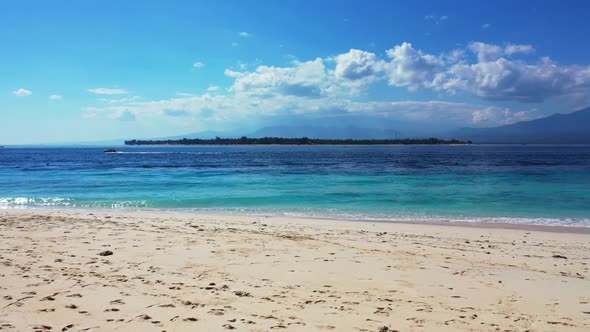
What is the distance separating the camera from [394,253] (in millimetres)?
8398

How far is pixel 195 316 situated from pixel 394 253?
16.5 feet

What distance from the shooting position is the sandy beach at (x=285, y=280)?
15.6ft

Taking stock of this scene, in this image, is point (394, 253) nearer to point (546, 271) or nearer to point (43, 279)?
point (546, 271)

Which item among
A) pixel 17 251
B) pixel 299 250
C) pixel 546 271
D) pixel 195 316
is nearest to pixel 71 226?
pixel 17 251

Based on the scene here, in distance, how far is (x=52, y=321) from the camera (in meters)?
4.57

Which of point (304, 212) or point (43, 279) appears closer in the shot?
point (43, 279)

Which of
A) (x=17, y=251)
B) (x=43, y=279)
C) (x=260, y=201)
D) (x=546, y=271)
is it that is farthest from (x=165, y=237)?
(x=260, y=201)

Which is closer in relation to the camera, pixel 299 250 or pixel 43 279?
pixel 43 279

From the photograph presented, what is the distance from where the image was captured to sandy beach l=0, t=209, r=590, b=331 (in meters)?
4.75

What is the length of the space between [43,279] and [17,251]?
2.54 metres

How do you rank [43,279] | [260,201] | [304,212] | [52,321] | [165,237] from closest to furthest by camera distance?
[52,321]
[43,279]
[165,237]
[304,212]
[260,201]

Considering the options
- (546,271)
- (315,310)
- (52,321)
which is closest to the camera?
(52,321)

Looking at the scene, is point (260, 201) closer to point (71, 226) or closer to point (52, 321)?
point (71, 226)

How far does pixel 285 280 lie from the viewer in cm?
634
